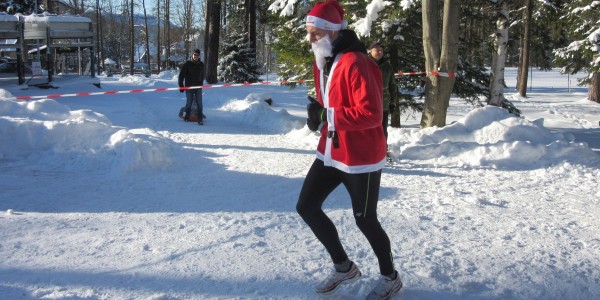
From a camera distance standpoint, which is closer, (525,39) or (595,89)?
(595,89)

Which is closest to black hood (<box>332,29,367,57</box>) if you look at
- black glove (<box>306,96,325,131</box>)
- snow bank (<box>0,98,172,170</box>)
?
black glove (<box>306,96,325,131</box>)

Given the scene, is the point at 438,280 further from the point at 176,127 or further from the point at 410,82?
the point at 176,127

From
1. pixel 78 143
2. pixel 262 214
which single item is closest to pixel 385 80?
pixel 262 214

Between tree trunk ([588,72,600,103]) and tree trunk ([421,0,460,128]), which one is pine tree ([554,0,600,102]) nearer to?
tree trunk ([588,72,600,103])

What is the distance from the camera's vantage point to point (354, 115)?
274 centimetres

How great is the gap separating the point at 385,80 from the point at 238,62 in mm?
20837

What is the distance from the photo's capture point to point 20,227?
14.3ft

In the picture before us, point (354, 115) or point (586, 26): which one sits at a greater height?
point (586, 26)

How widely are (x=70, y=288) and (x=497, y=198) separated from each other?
4472mm

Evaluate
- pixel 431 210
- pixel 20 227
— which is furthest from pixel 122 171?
pixel 431 210

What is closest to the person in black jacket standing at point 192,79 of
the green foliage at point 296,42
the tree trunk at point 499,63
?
the green foliage at point 296,42

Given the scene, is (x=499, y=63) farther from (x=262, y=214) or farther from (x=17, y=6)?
(x=17, y=6)

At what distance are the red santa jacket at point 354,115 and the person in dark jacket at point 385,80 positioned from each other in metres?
3.91

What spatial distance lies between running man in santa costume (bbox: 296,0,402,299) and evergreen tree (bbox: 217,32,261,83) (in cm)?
2409
